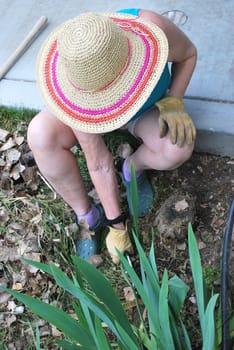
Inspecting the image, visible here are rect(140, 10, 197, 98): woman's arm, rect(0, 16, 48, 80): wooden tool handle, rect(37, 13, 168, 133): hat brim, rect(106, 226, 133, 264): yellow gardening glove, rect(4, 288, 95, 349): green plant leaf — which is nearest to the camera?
rect(4, 288, 95, 349): green plant leaf

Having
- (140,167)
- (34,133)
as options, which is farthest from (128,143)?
(34,133)

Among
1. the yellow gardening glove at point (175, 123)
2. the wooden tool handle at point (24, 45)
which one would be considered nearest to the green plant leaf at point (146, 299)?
the yellow gardening glove at point (175, 123)

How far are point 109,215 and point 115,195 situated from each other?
0.27 ft

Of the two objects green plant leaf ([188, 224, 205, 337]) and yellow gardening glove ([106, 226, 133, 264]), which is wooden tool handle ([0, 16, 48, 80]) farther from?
green plant leaf ([188, 224, 205, 337])

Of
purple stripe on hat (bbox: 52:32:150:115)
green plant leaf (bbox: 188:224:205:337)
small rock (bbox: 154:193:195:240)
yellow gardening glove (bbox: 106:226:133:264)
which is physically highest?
purple stripe on hat (bbox: 52:32:150:115)

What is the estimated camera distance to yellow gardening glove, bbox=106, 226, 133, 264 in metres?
1.90

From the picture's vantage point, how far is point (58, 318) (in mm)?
1213

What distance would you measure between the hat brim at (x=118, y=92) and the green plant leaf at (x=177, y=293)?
1.49ft

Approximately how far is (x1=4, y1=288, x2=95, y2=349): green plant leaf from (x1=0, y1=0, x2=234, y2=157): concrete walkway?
3.50 ft

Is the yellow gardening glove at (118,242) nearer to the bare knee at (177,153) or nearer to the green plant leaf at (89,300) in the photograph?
the bare knee at (177,153)

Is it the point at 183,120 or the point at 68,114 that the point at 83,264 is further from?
the point at 183,120

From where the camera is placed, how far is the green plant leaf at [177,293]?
4.50 feet

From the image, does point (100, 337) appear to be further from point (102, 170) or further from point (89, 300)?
point (102, 170)

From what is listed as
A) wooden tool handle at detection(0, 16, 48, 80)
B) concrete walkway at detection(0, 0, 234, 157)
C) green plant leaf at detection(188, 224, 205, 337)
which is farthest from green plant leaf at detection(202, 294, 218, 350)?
wooden tool handle at detection(0, 16, 48, 80)
